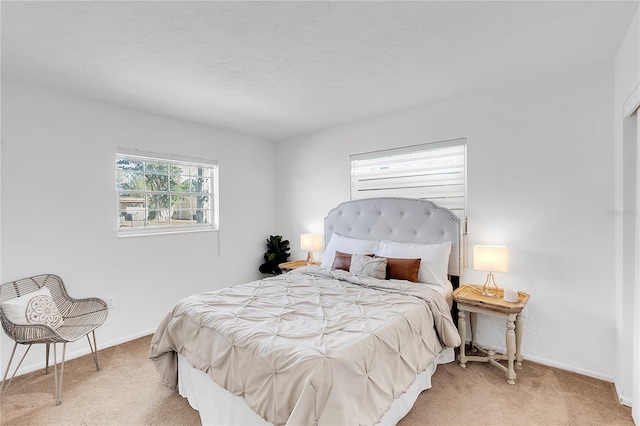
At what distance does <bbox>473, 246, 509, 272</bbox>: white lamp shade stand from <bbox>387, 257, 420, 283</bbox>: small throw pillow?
515mm

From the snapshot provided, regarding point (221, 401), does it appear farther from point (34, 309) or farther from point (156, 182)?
point (156, 182)

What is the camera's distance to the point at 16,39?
77.2 inches

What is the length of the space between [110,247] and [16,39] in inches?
75.0

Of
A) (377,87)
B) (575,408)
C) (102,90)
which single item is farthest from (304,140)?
(575,408)

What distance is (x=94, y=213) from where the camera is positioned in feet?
9.94

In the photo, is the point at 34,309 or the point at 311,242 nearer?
the point at 34,309

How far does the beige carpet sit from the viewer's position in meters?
1.98

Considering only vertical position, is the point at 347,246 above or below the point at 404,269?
above

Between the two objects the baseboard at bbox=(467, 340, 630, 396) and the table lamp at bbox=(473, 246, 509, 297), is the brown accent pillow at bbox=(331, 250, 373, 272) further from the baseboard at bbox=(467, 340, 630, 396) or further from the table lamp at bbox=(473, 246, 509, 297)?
the baseboard at bbox=(467, 340, 630, 396)

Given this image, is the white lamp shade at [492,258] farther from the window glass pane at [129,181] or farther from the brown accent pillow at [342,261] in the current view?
the window glass pane at [129,181]

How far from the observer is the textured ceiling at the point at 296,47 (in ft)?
5.63

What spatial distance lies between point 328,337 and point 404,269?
54.7 inches

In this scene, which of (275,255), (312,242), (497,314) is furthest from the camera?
(275,255)

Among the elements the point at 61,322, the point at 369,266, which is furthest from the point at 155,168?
the point at 369,266
